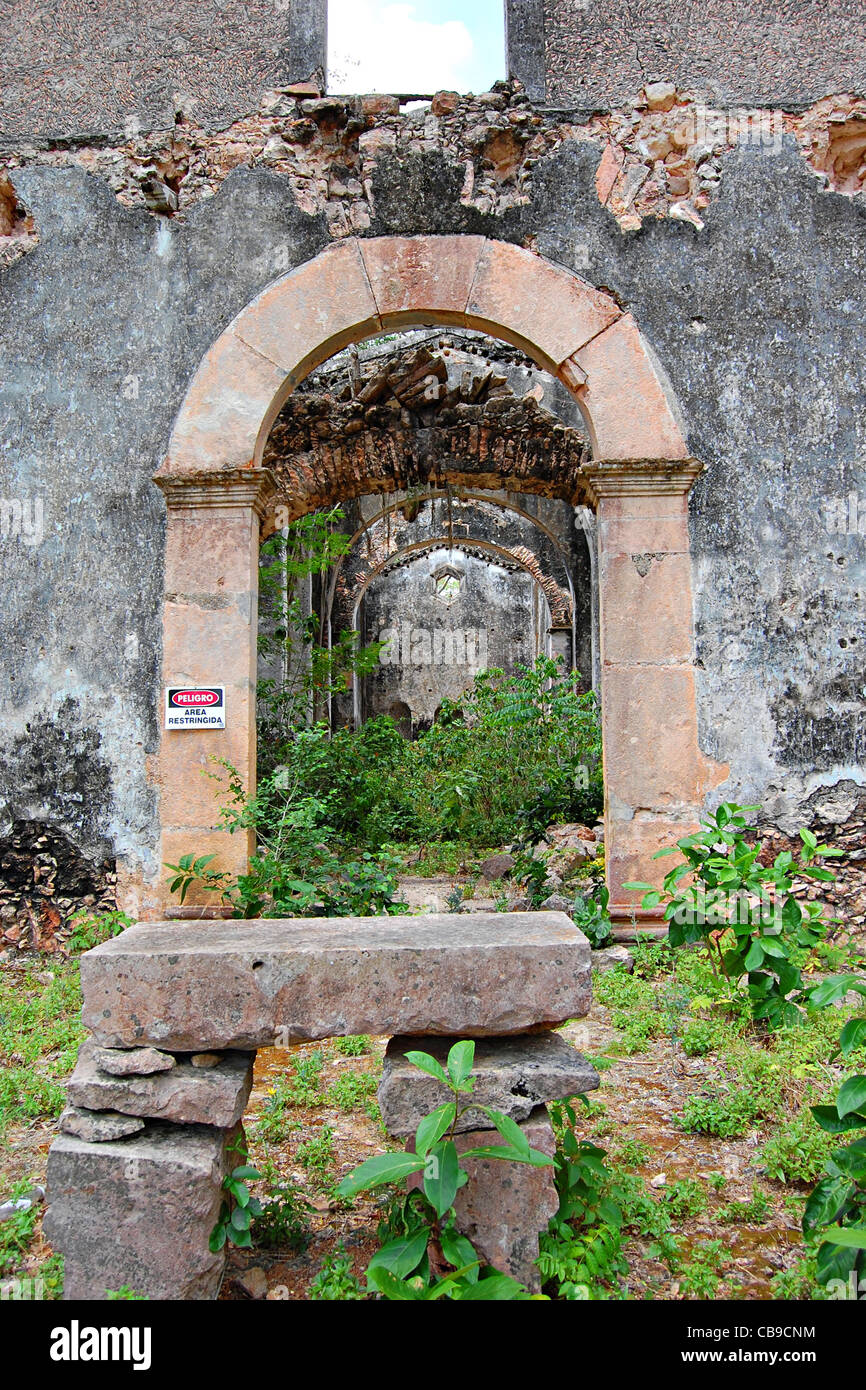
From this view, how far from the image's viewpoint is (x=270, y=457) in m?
9.12

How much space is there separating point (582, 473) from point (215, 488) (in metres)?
2.07

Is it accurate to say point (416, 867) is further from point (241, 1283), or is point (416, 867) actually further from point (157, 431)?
point (241, 1283)

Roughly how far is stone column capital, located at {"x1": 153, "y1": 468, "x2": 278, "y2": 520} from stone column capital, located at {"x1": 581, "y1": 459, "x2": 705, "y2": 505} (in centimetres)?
187

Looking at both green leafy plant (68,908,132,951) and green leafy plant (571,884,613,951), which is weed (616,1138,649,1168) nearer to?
green leafy plant (571,884,613,951)

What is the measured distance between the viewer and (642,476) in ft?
17.2

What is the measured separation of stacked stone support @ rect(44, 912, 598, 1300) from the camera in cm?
219

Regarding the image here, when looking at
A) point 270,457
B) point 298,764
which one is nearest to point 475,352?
point 270,457

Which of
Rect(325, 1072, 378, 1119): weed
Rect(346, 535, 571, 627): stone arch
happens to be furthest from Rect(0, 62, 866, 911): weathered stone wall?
Rect(346, 535, 571, 627): stone arch

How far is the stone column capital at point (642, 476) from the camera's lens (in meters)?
5.21

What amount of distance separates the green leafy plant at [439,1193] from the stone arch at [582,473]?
3147mm

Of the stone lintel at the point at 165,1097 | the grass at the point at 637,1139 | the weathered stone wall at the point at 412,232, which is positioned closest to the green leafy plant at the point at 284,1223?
the grass at the point at 637,1139

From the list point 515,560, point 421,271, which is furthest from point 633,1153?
point 515,560

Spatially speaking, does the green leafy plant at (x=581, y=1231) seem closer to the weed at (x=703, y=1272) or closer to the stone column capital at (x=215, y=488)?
the weed at (x=703, y=1272)
